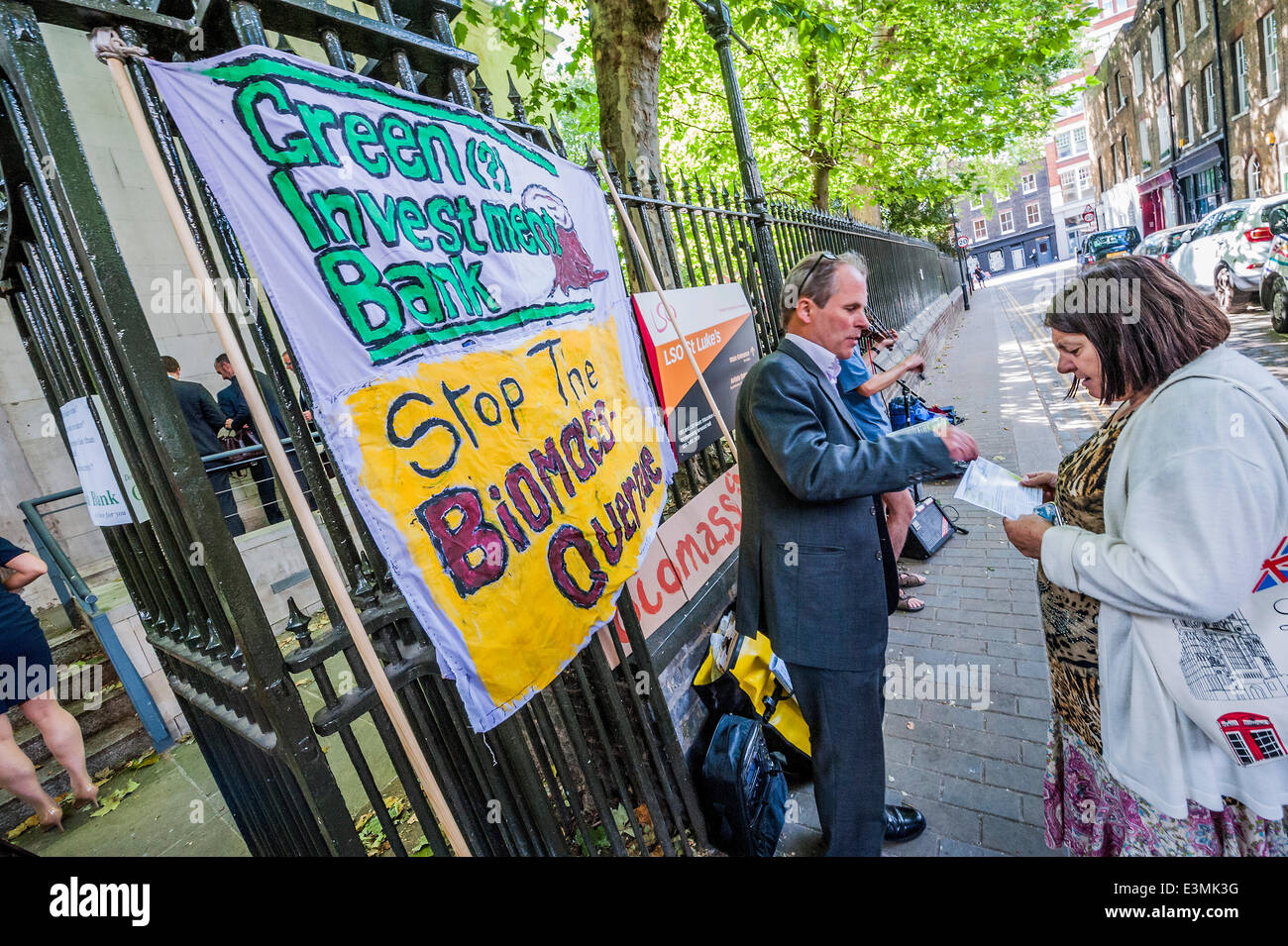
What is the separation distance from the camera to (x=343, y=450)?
4.76ft

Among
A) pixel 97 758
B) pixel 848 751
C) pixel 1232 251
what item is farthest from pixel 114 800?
pixel 1232 251

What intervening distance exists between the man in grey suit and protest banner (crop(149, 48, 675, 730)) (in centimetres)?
58

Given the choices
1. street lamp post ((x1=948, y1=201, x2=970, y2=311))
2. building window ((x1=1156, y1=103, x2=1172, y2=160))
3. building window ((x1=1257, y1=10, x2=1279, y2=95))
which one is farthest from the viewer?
building window ((x1=1156, y1=103, x2=1172, y2=160))

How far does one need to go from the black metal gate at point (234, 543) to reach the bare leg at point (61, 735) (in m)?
2.50

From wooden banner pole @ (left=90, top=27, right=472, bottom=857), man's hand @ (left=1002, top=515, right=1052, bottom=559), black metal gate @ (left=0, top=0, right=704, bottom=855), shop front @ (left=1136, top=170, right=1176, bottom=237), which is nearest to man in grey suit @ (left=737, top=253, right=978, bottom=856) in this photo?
man's hand @ (left=1002, top=515, right=1052, bottom=559)

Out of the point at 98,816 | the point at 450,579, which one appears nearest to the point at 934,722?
the point at 450,579

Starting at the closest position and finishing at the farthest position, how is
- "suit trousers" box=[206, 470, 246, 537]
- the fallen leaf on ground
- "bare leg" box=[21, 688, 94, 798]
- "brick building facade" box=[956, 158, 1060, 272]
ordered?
"bare leg" box=[21, 688, 94, 798] → the fallen leaf on ground → "suit trousers" box=[206, 470, 246, 537] → "brick building facade" box=[956, 158, 1060, 272]

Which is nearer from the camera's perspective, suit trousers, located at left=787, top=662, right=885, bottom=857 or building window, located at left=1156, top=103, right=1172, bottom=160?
suit trousers, located at left=787, top=662, right=885, bottom=857

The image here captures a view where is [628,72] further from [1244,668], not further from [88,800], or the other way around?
[88,800]

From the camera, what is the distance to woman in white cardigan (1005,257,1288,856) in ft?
4.72

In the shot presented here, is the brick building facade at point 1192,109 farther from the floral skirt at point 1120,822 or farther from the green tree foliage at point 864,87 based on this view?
the floral skirt at point 1120,822

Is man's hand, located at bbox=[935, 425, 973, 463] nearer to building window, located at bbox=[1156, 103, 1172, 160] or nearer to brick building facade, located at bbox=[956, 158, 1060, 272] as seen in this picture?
building window, located at bbox=[1156, 103, 1172, 160]

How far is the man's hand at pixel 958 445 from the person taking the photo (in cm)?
200
